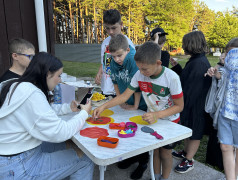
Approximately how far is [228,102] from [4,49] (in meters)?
3.71

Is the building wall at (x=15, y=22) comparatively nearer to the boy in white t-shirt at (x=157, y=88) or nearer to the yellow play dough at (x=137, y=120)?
the boy in white t-shirt at (x=157, y=88)

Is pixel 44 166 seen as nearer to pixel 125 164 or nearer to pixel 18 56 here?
pixel 125 164

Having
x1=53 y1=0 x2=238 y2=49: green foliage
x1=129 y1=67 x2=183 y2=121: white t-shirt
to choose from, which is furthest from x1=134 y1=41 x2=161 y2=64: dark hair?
x1=53 y1=0 x2=238 y2=49: green foliage

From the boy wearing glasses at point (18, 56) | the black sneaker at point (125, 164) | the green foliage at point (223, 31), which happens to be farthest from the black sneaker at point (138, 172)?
the green foliage at point (223, 31)

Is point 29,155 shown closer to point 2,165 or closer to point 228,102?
point 2,165

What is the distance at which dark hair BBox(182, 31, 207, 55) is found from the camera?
216 cm

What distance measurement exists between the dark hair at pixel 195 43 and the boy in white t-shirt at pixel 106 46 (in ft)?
2.31

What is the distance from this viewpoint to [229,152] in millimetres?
1915

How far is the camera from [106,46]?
2.83 m

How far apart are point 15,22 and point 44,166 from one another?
3217 millimetres

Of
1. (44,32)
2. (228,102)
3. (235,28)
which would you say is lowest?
(228,102)

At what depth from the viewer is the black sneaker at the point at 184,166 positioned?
7.53ft

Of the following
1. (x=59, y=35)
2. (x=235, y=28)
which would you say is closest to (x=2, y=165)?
(x=59, y=35)

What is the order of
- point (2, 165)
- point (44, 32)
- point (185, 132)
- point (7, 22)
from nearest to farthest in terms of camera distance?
point (2, 165) → point (185, 132) → point (7, 22) → point (44, 32)
